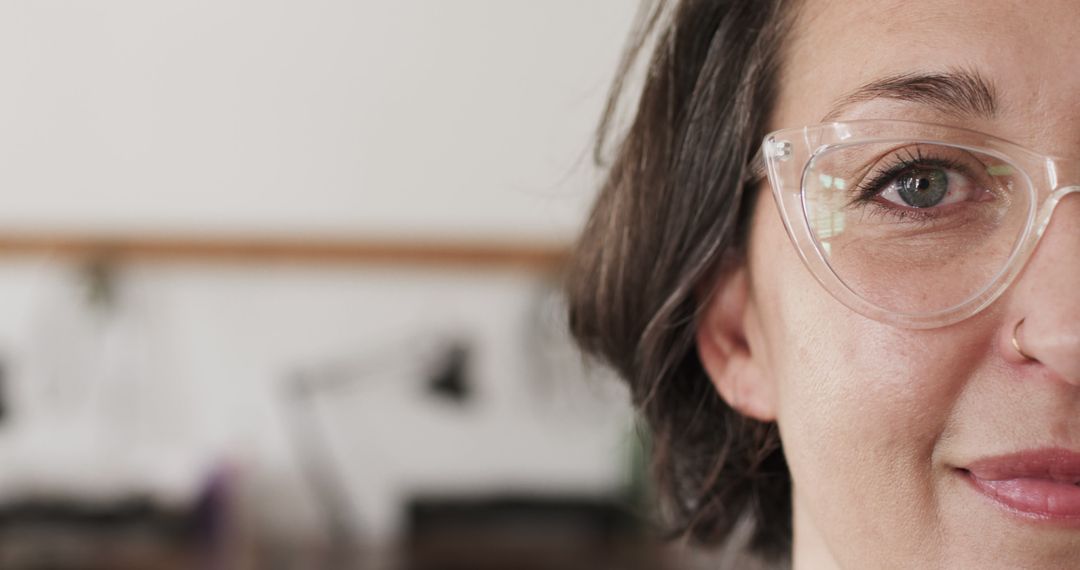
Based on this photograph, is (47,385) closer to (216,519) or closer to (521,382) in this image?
(216,519)

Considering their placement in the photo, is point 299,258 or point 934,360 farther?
point 299,258

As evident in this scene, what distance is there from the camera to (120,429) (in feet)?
8.23

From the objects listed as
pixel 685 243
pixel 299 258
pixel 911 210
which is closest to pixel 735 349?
pixel 685 243

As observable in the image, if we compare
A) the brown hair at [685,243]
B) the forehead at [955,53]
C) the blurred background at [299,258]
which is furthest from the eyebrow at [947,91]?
the blurred background at [299,258]

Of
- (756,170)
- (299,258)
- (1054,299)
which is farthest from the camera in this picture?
(299,258)

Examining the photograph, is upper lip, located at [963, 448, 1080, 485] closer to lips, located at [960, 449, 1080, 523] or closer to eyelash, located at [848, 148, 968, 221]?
lips, located at [960, 449, 1080, 523]

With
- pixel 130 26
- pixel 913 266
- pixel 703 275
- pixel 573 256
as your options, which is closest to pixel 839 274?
pixel 913 266

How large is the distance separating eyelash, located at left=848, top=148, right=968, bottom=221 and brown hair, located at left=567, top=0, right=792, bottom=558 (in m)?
0.10

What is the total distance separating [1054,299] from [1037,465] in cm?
9

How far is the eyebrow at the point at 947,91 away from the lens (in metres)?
0.60

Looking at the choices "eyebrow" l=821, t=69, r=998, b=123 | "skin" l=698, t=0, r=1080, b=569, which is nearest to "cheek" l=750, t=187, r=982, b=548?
"skin" l=698, t=0, r=1080, b=569

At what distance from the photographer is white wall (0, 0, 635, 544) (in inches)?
97.3

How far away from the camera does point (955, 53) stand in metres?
0.61

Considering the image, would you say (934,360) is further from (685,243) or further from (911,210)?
(685,243)
